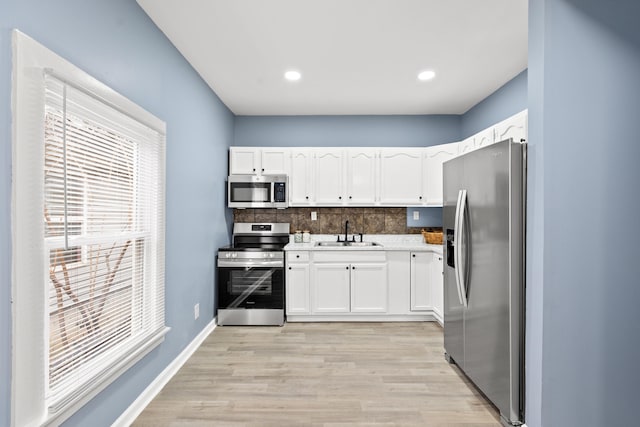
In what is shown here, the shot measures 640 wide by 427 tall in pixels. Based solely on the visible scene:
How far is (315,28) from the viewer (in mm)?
2459

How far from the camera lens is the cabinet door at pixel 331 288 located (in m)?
4.00

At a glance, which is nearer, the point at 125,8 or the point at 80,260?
the point at 80,260

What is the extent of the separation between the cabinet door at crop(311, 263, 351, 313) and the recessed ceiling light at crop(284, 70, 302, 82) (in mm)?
2053

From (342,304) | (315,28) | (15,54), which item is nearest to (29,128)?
(15,54)

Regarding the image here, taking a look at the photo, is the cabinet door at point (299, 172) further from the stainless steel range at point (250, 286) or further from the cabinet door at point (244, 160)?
the stainless steel range at point (250, 286)

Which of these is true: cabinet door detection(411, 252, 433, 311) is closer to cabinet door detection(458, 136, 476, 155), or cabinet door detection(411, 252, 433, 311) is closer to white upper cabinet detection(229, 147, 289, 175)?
cabinet door detection(458, 136, 476, 155)

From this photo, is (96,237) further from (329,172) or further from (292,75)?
(329,172)

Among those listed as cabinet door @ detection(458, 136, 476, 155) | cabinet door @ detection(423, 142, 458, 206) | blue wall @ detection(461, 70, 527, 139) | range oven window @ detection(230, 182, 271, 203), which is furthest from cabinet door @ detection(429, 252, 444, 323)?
range oven window @ detection(230, 182, 271, 203)

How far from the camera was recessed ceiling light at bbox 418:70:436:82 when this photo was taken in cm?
325

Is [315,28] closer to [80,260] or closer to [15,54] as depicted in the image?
[15,54]

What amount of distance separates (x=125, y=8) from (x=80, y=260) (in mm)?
1484

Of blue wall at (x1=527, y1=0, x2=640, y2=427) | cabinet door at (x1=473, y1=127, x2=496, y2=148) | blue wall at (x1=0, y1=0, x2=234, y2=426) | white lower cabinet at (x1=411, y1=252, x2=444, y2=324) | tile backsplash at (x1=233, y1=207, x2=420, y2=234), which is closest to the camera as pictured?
blue wall at (x1=0, y1=0, x2=234, y2=426)

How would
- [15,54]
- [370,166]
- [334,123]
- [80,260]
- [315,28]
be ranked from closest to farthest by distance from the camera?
[15,54] < [80,260] < [315,28] < [370,166] < [334,123]

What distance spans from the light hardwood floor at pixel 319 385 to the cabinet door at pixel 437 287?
0.86 ft
